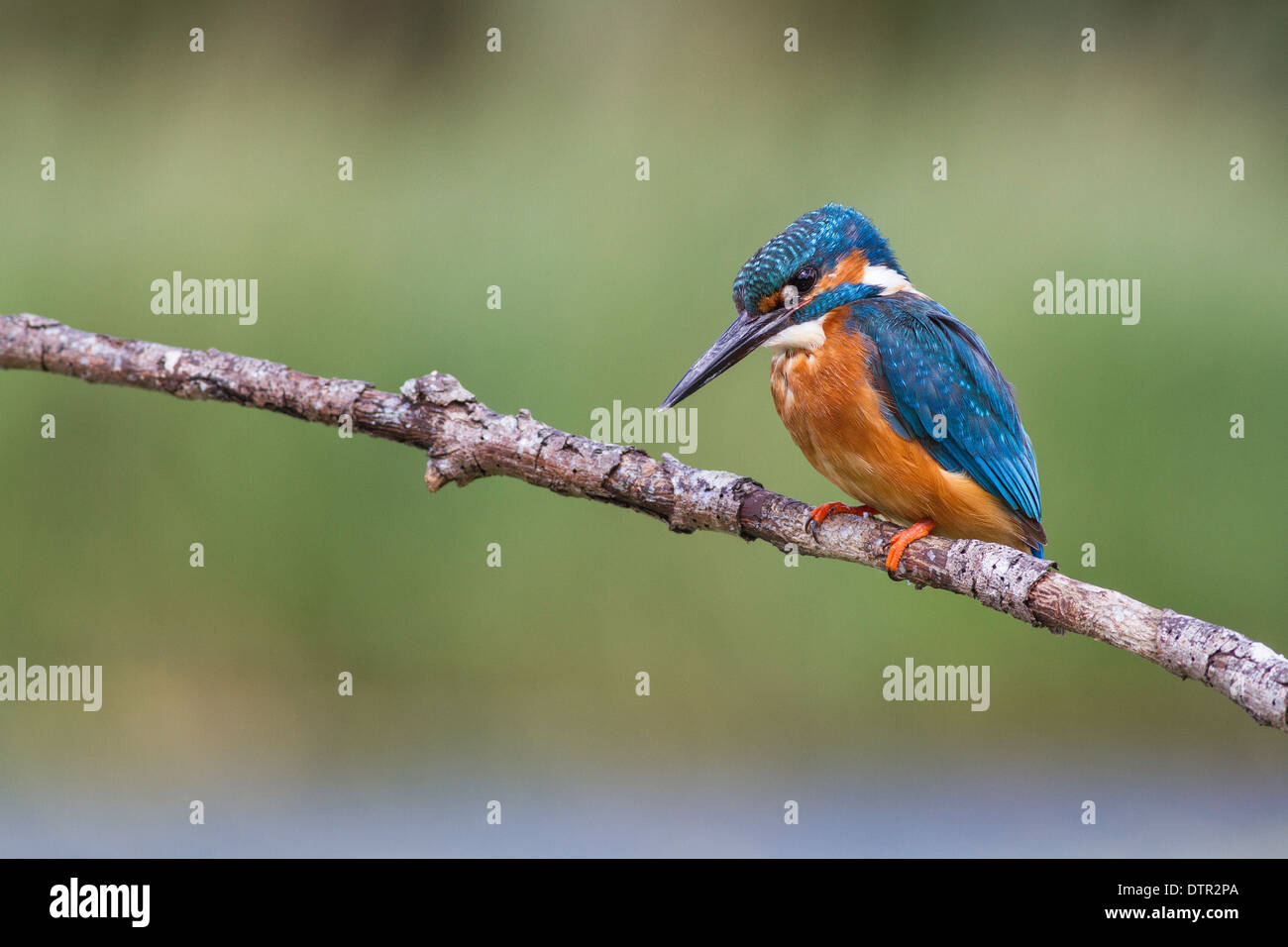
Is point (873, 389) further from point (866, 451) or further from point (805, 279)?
point (805, 279)

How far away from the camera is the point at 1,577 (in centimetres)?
404

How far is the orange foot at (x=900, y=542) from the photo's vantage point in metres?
1.93

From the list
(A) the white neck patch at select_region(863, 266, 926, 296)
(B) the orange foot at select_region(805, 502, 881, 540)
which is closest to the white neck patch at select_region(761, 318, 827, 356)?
(A) the white neck patch at select_region(863, 266, 926, 296)

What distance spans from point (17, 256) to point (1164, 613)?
12.4ft

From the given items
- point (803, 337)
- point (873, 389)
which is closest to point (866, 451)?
point (873, 389)

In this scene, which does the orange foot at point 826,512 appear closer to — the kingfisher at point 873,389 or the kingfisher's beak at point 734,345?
the kingfisher at point 873,389

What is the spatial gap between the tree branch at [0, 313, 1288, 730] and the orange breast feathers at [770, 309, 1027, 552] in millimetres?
82

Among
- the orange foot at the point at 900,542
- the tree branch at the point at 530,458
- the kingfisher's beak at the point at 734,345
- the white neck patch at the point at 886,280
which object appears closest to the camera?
the tree branch at the point at 530,458

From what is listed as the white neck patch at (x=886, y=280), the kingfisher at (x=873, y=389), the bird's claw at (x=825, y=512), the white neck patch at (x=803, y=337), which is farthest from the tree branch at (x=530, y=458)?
the white neck patch at (x=886, y=280)

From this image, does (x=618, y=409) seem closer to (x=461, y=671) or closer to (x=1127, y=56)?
(x=461, y=671)

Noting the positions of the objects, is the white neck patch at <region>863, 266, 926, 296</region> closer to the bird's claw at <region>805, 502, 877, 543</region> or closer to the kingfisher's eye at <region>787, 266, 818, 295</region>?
the kingfisher's eye at <region>787, 266, 818, 295</region>

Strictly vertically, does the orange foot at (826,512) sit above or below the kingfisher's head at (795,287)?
below

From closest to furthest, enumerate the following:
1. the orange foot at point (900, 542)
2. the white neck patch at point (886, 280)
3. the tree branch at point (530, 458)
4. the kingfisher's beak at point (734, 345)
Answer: the tree branch at point (530, 458)
the orange foot at point (900, 542)
the kingfisher's beak at point (734, 345)
the white neck patch at point (886, 280)

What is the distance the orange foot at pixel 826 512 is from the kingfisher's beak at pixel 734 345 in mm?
308
